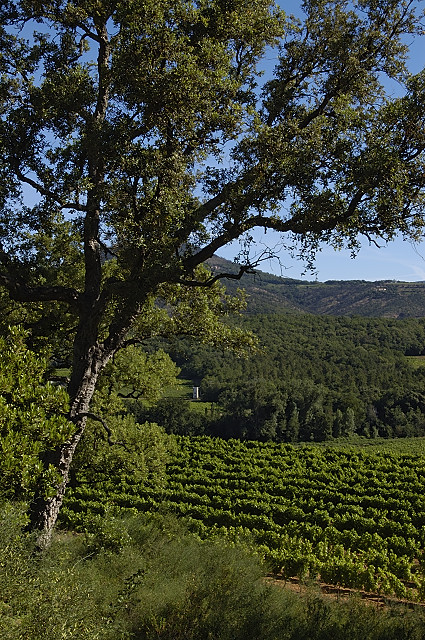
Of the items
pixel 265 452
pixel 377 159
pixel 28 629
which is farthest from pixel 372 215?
pixel 265 452

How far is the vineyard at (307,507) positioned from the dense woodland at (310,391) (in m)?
29.7

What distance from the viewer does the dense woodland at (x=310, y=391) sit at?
68438mm

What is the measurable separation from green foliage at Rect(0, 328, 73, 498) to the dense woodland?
58498 mm

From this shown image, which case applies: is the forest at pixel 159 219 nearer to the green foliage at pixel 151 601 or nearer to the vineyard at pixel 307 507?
the green foliage at pixel 151 601

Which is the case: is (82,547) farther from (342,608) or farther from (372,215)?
(372,215)

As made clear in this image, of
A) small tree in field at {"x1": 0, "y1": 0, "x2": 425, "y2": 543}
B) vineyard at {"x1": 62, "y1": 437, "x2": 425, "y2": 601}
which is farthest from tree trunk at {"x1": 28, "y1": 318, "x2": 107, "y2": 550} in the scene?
vineyard at {"x1": 62, "y1": 437, "x2": 425, "y2": 601}

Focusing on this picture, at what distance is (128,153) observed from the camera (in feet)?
25.2

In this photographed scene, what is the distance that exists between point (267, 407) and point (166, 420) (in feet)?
50.5

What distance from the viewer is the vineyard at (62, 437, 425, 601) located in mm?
16688

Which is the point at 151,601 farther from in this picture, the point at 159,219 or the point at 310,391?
the point at 310,391

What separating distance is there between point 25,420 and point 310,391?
72.3 m

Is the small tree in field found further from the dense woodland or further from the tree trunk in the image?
the dense woodland

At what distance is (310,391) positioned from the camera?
7488 centimetres

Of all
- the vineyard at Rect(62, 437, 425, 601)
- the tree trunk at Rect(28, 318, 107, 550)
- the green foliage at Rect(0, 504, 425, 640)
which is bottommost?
the vineyard at Rect(62, 437, 425, 601)
